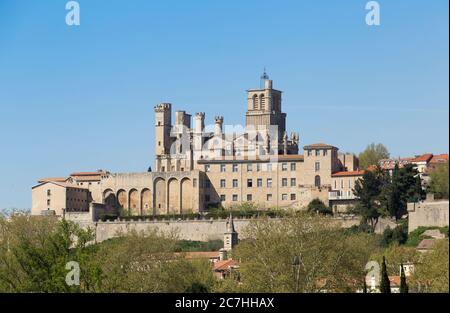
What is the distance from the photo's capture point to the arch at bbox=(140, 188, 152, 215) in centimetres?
8412

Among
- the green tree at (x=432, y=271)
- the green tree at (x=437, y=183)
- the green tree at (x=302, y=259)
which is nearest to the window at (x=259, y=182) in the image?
the green tree at (x=437, y=183)

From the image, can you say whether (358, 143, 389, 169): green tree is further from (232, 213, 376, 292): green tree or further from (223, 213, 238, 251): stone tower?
(232, 213, 376, 292): green tree

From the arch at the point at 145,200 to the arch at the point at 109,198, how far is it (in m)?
1.77

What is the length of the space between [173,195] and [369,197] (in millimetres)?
15284

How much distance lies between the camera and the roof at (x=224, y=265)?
54287 millimetres

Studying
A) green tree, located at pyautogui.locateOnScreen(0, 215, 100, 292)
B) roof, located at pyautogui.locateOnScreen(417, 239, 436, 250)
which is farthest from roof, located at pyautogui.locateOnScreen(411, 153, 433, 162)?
green tree, located at pyautogui.locateOnScreen(0, 215, 100, 292)

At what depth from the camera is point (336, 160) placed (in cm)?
8119

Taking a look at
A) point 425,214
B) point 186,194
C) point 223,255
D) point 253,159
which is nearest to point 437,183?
point 425,214

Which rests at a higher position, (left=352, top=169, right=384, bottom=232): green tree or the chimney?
(left=352, top=169, right=384, bottom=232): green tree

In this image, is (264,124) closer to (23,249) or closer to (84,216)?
(84,216)

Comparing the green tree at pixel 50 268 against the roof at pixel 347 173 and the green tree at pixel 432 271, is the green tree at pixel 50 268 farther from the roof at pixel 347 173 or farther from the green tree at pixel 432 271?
the roof at pixel 347 173

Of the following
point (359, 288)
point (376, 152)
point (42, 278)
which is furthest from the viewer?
point (376, 152)
